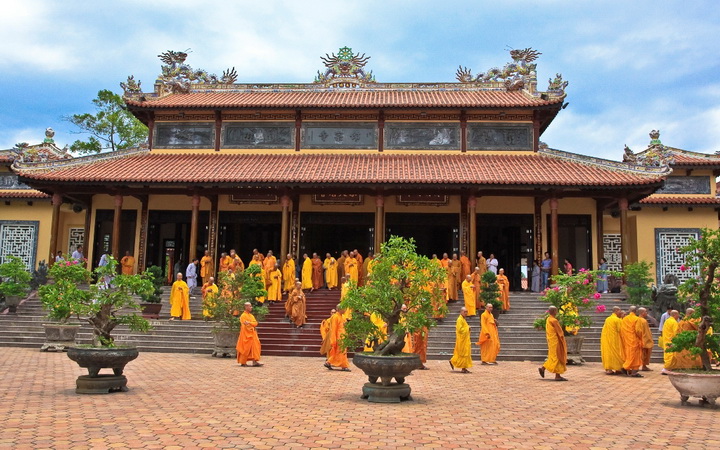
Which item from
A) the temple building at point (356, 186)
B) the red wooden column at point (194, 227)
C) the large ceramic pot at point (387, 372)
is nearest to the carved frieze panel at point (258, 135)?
the temple building at point (356, 186)

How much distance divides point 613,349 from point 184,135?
1634 centimetres

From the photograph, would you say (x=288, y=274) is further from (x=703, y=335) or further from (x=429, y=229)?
(x=703, y=335)

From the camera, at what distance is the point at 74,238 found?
22.9 meters

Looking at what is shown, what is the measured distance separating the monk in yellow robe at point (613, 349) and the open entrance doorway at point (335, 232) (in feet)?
31.9

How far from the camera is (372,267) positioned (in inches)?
344

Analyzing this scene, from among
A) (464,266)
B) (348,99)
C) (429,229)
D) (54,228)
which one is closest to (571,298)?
(464,266)

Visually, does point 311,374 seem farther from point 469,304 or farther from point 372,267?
point 469,304

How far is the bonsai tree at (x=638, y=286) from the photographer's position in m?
16.0

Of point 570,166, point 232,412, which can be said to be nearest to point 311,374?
point 232,412

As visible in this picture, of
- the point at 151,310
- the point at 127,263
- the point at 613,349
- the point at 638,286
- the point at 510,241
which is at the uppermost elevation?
the point at 510,241

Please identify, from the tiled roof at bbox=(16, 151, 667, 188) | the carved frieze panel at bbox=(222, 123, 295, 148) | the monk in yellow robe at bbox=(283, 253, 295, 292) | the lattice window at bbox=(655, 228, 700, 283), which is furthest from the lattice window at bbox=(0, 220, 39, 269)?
the lattice window at bbox=(655, 228, 700, 283)

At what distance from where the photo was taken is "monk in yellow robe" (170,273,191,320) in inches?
631

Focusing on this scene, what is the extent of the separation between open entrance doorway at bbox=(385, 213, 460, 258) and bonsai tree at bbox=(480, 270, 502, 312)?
188 inches

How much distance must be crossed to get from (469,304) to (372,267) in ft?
24.7
